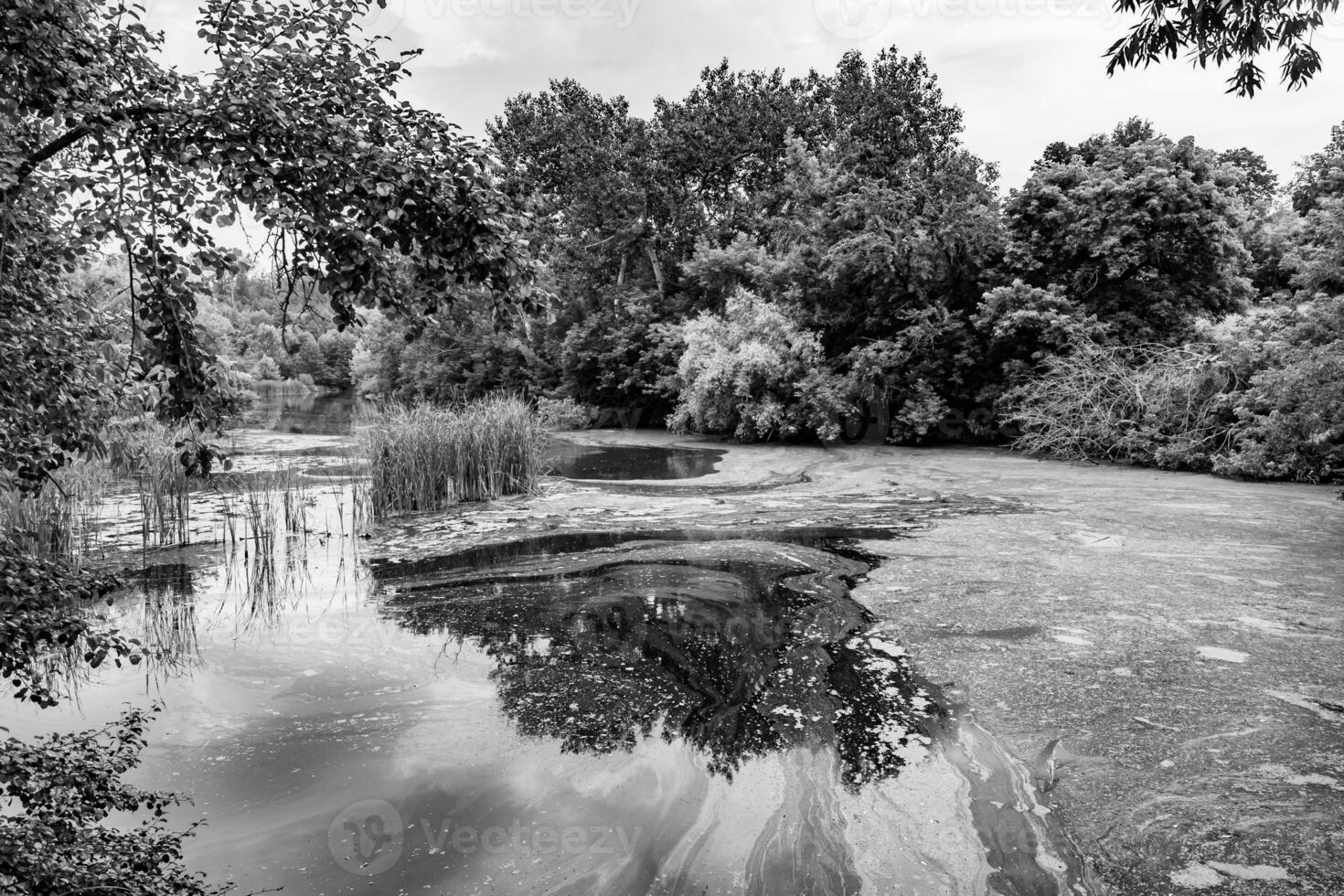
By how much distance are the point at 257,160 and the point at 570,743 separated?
2644mm

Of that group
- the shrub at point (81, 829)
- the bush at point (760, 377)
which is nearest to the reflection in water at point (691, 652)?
the shrub at point (81, 829)

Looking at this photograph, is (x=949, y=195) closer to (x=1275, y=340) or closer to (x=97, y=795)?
(x=1275, y=340)

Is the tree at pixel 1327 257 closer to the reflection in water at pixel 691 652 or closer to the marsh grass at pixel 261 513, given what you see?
the reflection in water at pixel 691 652

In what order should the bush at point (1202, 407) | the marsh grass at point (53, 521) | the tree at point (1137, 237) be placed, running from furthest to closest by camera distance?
the tree at point (1137, 237) < the bush at point (1202, 407) < the marsh grass at point (53, 521)

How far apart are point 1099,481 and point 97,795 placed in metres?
11.5

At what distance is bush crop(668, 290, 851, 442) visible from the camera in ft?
54.9

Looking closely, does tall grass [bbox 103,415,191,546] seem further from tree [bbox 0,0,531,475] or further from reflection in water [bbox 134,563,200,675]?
tree [bbox 0,0,531,475]

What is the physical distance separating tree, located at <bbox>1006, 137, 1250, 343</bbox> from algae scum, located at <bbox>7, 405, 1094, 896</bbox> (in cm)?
1149

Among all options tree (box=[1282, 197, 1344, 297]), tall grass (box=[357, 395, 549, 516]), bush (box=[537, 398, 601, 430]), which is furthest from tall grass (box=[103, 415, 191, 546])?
bush (box=[537, 398, 601, 430])

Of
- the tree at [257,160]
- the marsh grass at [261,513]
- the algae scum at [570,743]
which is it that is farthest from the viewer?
the marsh grass at [261,513]

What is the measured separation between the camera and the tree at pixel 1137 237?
1423 cm

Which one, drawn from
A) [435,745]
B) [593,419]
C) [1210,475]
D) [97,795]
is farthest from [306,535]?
[593,419]

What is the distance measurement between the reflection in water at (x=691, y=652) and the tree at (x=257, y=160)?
2.30 m

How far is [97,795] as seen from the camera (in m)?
2.75
